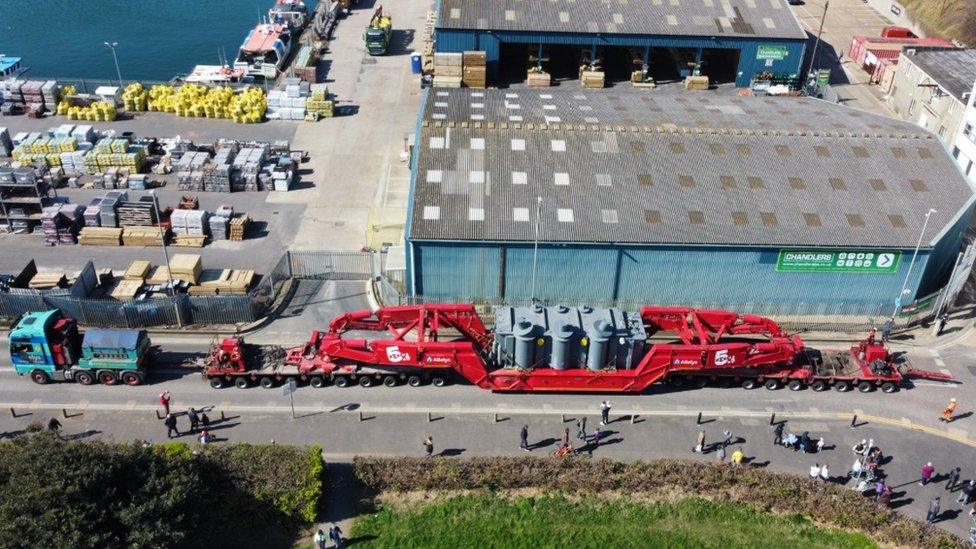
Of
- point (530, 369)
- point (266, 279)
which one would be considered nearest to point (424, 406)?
point (530, 369)

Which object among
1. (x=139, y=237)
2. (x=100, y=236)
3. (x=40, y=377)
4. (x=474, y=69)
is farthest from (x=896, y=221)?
(x=100, y=236)

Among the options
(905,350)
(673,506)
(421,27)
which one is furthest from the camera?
(421,27)

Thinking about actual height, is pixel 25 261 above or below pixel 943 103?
below

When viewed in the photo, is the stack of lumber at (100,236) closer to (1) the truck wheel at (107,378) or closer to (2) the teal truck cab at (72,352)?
(2) the teal truck cab at (72,352)

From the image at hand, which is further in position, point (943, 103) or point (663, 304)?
point (943, 103)

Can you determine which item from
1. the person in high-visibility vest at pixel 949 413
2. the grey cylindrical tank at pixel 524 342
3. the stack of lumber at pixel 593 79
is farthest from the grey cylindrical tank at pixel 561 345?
the stack of lumber at pixel 593 79

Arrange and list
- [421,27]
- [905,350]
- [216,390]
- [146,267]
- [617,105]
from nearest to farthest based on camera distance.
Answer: [216,390] < [905,350] < [146,267] < [617,105] < [421,27]

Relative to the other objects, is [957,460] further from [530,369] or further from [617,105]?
[617,105]
